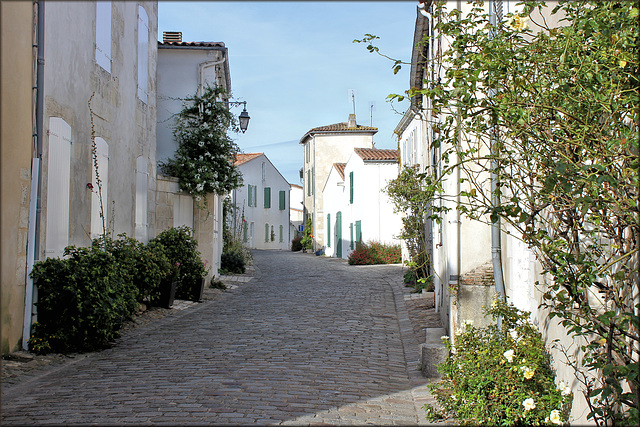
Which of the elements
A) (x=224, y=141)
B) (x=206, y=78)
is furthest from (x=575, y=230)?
(x=206, y=78)

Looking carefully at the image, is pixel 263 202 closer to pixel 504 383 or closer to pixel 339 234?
pixel 339 234

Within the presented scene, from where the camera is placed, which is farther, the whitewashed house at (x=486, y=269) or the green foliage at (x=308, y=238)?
the green foliage at (x=308, y=238)

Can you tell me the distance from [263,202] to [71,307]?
1494 inches

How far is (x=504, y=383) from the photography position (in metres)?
4.83

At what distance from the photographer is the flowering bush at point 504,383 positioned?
4664 mm

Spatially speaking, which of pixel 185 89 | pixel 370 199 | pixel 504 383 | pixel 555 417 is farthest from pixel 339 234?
pixel 555 417

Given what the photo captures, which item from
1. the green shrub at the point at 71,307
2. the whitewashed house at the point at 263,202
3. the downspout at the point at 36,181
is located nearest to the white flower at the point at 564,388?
the green shrub at the point at 71,307

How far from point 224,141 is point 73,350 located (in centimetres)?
830

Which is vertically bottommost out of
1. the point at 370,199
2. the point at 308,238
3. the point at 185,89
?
the point at 308,238

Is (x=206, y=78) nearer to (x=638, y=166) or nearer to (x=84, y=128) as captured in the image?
(x=84, y=128)

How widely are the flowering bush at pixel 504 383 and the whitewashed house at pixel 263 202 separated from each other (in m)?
37.1

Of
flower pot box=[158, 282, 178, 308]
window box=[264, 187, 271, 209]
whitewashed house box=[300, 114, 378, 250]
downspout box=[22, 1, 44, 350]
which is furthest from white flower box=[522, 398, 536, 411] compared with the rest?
window box=[264, 187, 271, 209]

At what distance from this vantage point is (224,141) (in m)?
15.3

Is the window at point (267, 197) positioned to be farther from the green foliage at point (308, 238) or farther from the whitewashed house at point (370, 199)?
the whitewashed house at point (370, 199)
